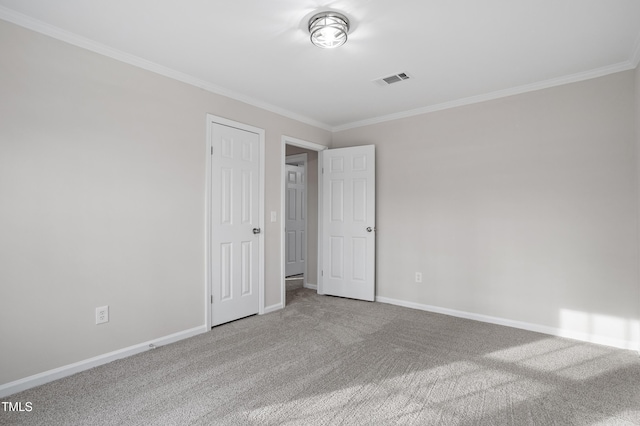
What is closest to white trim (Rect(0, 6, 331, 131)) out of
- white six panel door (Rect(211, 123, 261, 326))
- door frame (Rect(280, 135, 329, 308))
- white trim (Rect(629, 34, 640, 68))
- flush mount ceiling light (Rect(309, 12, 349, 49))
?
white six panel door (Rect(211, 123, 261, 326))

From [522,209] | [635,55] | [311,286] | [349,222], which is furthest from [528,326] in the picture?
[311,286]

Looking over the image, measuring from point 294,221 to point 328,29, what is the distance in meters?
4.35

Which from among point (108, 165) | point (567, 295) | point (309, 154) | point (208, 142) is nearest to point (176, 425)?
point (108, 165)

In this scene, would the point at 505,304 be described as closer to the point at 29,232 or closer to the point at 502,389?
the point at 502,389

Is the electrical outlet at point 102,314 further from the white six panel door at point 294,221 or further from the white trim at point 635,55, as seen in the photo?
the white trim at point 635,55

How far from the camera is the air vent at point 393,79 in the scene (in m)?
3.13

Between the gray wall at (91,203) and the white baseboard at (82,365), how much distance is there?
38 mm

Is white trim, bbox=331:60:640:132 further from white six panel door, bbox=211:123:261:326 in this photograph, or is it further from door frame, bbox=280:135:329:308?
white six panel door, bbox=211:123:261:326

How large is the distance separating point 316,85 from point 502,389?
9.81ft

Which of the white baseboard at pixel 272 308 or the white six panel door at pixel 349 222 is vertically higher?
the white six panel door at pixel 349 222

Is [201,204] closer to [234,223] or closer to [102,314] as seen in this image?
[234,223]

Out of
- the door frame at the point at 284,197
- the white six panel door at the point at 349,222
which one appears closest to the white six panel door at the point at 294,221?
the door frame at the point at 284,197

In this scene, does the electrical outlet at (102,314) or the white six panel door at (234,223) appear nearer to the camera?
the electrical outlet at (102,314)

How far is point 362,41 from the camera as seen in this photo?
2529 mm
